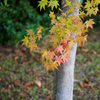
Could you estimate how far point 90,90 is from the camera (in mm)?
2570

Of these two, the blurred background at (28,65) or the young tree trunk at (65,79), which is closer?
the young tree trunk at (65,79)

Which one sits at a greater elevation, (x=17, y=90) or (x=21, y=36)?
(x=21, y=36)

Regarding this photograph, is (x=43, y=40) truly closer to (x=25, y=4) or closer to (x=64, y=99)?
(x=25, y=4)

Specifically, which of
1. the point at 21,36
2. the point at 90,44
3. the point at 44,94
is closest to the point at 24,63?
the point at 21,36

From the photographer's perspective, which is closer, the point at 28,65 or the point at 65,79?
the point at 65,79

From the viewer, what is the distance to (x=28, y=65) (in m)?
3.26

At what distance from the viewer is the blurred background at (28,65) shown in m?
2.48

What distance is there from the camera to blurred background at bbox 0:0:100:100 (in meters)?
2.48

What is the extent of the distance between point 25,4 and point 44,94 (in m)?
2.47

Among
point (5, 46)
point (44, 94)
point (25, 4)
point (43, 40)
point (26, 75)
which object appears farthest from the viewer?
point (43, 40)

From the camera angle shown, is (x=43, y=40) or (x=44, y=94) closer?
(x=44, y=94)

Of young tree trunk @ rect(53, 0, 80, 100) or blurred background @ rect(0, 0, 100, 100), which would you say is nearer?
young tree trunk @ rect(53, 0, 80, 100)

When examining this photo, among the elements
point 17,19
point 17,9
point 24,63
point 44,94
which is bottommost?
point 44,94

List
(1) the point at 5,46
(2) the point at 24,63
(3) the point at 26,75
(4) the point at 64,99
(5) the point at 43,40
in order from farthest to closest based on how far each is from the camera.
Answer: (5) the point at 43,40 → (1) the point at 5,46 → (2) the point at 24,63 → (3) the point at 26,75 → (4) the point at 64,99
